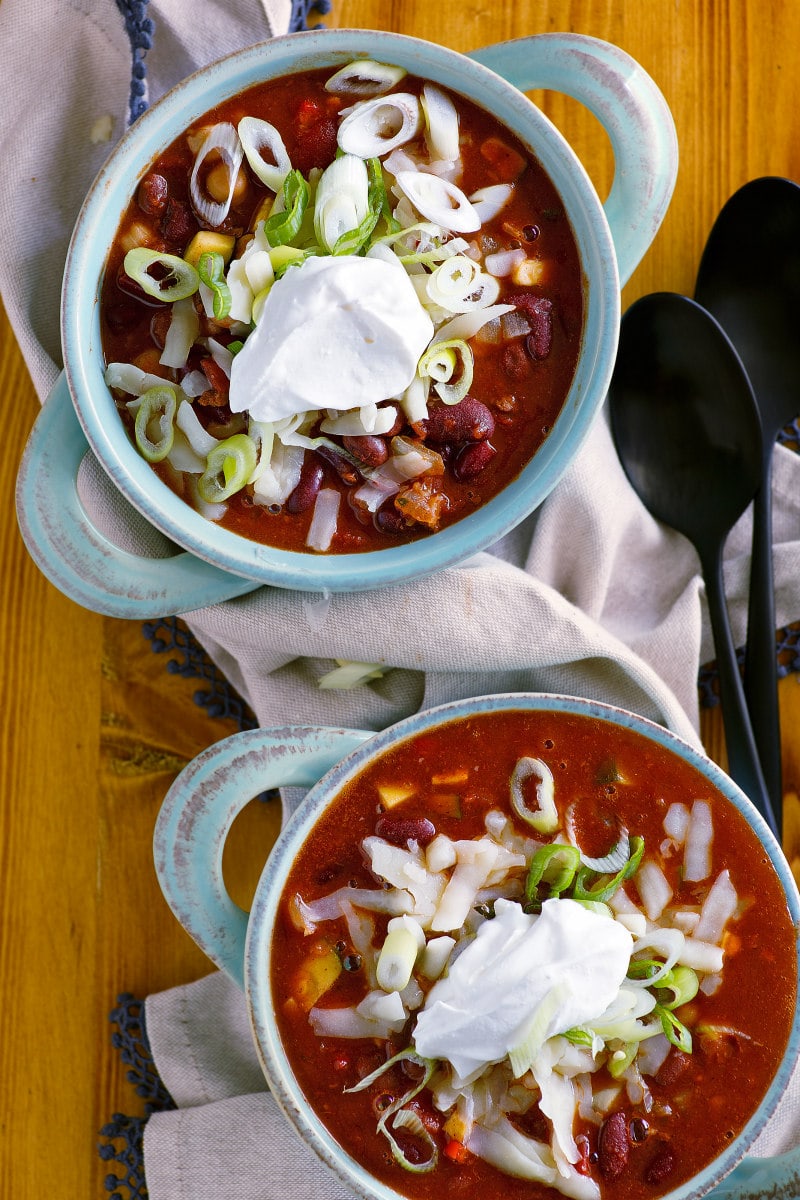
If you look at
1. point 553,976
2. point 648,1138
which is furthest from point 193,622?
point 648,1138

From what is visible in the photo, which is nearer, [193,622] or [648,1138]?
[648,1138]

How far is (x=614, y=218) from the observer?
88.7 inches

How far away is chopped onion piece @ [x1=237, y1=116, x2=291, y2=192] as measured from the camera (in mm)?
2117

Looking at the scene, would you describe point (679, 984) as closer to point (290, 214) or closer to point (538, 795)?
point (538, 795)

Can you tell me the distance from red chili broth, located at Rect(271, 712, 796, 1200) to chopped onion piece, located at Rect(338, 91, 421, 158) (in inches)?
42.2

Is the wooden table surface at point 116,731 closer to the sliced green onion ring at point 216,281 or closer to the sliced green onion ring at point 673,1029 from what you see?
the sliced green onion ring at point 673,1029

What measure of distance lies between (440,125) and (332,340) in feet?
1.58

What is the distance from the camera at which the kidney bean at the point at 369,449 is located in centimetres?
213

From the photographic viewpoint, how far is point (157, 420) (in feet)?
7.27

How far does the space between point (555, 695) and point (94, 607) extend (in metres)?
0.93

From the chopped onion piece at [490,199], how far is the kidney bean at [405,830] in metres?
1.13

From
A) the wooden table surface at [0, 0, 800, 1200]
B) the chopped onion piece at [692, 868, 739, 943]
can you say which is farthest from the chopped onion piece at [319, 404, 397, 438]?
the chopped onion piece at [692, 868, 739, 943]

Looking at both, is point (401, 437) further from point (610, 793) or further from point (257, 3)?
point (257, 3)

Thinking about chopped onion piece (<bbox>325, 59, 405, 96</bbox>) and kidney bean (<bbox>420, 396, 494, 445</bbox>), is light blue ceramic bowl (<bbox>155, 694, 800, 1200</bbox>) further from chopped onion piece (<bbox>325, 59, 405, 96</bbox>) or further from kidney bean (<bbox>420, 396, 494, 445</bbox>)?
chopped onion piece (<bbox>325, 59, 405, 96</bbox>)
